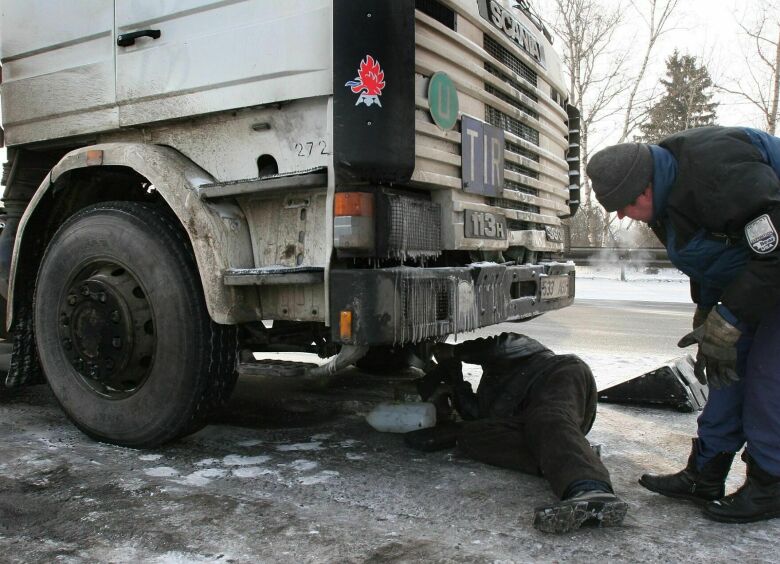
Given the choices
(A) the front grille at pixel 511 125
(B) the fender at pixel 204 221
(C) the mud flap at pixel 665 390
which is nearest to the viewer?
(B) the fender at pixel 204 221

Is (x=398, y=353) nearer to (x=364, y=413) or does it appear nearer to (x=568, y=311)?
(x=364, y=413)

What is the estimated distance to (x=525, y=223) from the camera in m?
4.04

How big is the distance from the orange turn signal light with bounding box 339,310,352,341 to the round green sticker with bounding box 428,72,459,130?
3.24 feet

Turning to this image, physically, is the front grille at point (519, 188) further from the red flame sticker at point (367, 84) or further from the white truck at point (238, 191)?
the red flame sticker at point (367, 84)

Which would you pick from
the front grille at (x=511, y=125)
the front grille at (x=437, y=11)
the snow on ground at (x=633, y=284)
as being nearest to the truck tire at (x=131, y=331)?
the front grille at (x=437, y=11)

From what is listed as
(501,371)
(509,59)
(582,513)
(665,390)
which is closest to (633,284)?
(665,390)

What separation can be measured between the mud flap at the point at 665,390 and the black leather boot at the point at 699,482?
1.38 meters

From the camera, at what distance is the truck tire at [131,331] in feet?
9.53

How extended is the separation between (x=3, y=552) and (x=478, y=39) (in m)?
2.90

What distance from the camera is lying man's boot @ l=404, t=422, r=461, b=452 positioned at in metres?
3.08

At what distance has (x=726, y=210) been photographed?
2227 mm

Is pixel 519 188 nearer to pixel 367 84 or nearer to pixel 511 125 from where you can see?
pixel 511 125

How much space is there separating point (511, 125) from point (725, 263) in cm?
Answer: 167

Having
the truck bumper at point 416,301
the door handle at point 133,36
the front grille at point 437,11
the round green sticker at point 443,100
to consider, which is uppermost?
the front grille at point 437,11
